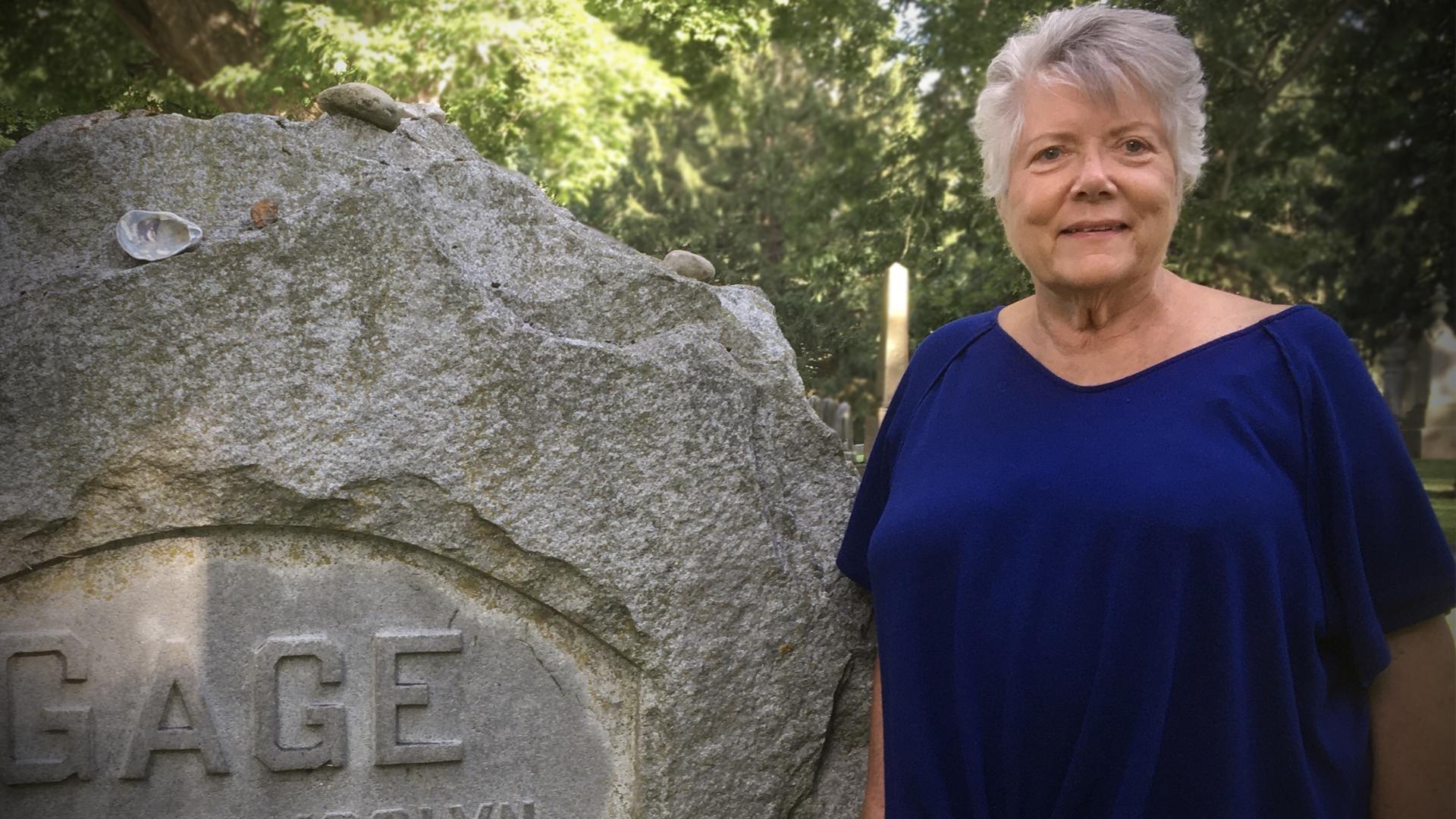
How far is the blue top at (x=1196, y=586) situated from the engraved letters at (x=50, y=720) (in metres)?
1.61

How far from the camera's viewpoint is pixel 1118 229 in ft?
6.35

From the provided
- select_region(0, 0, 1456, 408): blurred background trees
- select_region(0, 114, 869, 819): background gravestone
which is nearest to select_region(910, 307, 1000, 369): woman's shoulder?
select_region(0, 114, 869, 819): background gravestone

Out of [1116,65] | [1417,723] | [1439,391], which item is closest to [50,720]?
[1116,65]

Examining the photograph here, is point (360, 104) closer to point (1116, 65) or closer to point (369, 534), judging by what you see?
point (369, 534)

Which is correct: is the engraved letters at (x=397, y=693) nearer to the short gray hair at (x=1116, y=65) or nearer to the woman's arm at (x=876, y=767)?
the woman's arm at (x=876, y=767)

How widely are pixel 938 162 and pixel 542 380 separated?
7.30 m

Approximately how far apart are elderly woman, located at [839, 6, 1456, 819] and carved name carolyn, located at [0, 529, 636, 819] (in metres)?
0.79

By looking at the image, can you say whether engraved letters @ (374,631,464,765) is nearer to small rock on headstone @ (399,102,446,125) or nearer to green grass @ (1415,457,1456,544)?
small rock on headstone @ (399,102,446,125)

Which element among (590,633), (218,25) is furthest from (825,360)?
(218,25)

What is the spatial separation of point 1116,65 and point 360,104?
1.70 metres

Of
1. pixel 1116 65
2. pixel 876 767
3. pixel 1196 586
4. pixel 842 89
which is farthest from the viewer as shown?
pixel 842 89

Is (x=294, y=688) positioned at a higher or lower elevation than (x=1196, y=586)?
lower

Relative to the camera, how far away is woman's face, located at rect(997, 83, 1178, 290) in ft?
6.26

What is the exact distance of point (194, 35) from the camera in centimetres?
884
